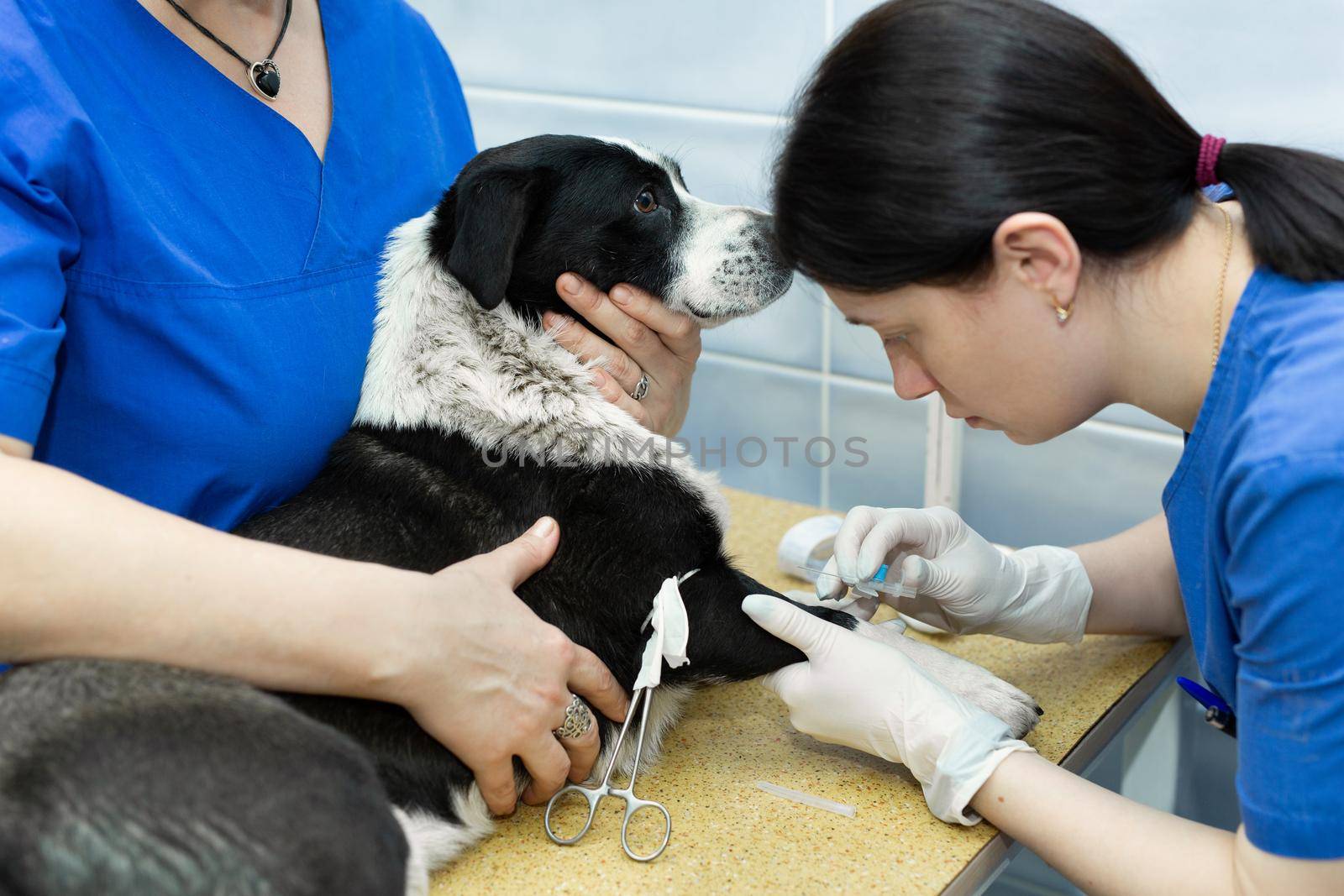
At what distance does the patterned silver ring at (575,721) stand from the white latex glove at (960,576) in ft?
1.12

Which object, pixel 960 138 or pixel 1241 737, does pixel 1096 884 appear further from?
pixel 960 138

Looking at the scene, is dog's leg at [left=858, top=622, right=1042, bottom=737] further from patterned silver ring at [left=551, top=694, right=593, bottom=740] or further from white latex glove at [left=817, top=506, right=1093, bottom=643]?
patterned silver ring at [left=551, top=694, right=593, bottom=740]

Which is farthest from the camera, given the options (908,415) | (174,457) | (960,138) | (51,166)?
(908,415)

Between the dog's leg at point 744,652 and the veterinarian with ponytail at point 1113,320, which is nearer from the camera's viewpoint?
the veterinarian with ponytail at point 1113,320

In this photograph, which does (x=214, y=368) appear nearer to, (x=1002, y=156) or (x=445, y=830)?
(x=445, y=830)

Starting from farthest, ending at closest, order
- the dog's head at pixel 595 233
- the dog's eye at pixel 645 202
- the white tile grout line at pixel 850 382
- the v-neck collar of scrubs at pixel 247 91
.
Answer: the white tile grout line at pixel 850 382 < the dog's eye at pixel 645 202 < the dog's head at pixel 595 233 < the v-neck collar of scrubs at pixel 247 91

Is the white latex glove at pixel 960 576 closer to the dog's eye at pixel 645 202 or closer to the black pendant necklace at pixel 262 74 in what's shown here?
the dog's eye at pixel 645 202

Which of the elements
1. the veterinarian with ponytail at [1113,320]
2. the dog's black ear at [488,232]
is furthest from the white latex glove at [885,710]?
the dog's black ear at [488,232]

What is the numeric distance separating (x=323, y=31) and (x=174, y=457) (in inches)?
23.0

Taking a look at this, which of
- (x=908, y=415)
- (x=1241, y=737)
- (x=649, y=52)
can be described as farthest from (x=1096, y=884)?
(x=649, y=52)

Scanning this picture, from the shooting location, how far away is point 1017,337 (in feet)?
3.06

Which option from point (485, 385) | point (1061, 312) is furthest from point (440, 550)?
point (1061, 312)

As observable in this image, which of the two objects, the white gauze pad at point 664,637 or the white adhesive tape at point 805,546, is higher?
the white gauze pad at point 664,637

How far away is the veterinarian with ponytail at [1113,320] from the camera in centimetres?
81
